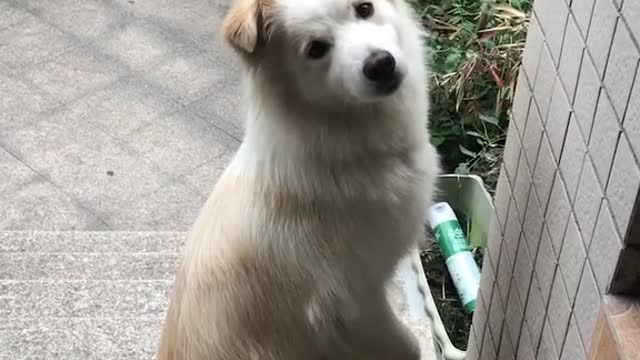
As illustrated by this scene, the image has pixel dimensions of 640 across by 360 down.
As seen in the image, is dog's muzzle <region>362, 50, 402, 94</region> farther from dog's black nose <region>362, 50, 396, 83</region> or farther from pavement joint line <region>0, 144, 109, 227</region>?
pavement joint line <region>0, 144, 109, 227</region>

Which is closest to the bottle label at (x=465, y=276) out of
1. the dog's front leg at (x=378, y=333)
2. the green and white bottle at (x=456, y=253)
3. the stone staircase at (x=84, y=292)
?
the green and white bottle at (x=456, y=253)

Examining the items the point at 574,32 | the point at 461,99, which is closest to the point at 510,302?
the point at 574,32

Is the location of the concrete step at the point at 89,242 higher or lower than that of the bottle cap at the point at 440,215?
lower

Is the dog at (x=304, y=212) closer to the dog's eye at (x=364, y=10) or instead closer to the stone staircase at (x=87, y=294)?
the dog's eye at (x=364, y=10)

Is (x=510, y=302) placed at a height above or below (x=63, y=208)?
above

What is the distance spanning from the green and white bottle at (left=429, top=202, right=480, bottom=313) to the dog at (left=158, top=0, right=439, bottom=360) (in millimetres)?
806

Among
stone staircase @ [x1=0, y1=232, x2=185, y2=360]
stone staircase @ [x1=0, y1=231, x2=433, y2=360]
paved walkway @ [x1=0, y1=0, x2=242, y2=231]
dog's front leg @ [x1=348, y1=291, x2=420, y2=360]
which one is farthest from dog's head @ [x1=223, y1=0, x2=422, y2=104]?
paved walkway @ [x1=0, y1=0, x2=242, y2=231]

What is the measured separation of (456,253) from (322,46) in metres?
1.24

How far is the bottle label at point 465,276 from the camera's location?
2.53 meters

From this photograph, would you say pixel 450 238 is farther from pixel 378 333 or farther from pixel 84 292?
pixel 84 292

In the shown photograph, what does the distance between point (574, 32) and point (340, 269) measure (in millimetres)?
625

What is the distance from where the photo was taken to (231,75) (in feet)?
13.3

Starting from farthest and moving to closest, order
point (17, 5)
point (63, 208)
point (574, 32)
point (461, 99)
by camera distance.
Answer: point (17, 5) < point (63, 208) < point (461, 99) < point (574, 32)

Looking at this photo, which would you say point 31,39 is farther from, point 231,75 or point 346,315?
point 346,315
